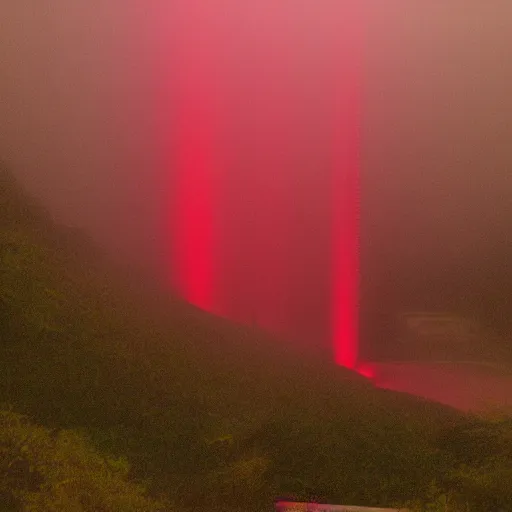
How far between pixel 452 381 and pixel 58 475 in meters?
4.12

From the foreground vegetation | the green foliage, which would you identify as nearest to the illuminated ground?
the foreground vegetation

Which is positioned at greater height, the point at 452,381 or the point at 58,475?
the point at 452,381

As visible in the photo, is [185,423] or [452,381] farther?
[452,381]

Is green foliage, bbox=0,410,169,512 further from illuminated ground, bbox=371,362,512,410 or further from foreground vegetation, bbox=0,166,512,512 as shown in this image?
illuminated ground, bbox=371,362,512,410

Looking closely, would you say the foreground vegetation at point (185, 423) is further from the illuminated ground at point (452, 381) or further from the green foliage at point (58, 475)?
the illuminated ground at point (452, 381)

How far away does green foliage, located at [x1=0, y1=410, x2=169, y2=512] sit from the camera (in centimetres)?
263

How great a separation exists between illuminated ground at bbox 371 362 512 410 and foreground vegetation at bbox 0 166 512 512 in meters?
0.68

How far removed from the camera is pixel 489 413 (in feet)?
12.5

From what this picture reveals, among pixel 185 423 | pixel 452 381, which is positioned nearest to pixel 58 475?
pixel 185 423

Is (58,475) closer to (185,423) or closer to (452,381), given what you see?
(185,423)

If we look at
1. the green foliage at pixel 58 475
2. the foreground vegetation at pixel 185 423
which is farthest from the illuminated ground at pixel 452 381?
the green foliage at pixel 58 475

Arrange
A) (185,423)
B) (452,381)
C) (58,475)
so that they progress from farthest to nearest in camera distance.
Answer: (452,381)
(185,423)
(58,475)

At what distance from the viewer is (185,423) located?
3467 millimetres

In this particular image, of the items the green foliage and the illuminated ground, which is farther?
the illuminated ground
